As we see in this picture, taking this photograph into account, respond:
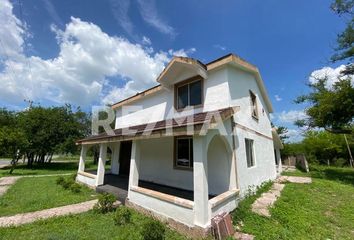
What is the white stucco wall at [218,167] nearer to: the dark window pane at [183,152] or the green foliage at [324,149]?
the dark window pane at [183,152]

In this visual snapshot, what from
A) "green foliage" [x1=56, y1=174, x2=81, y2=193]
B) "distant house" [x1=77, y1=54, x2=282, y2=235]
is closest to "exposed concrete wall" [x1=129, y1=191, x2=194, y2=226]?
"distant house" [x1=77, y1=54, x2=282, y2=235]

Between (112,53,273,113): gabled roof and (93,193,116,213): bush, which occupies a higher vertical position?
(112,53,273,113): gabled roof

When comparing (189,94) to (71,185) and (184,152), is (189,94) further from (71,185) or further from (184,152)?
(71,185)

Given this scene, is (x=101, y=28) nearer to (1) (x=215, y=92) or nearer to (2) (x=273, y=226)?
(1) (x=215, y=92)

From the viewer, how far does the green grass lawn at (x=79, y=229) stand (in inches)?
188

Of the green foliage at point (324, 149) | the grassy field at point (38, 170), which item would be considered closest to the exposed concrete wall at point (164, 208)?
the grassy field at point (38, 170)

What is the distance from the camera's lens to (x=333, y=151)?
26.5 m

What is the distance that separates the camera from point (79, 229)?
5160 millimetres

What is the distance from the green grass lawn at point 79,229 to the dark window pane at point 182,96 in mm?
5319

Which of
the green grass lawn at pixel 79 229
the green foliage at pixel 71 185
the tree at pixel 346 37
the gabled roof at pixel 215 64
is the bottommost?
the green grass lawn at pixel 79 229

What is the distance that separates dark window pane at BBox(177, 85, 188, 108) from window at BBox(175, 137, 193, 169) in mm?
1751

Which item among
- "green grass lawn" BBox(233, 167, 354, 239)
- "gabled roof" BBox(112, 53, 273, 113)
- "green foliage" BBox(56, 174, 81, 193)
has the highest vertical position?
"gabled roof" BBox(112, 53, 273, 113)

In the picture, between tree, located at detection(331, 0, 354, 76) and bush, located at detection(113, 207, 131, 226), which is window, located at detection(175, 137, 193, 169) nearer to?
bush, located at detection(113, 207, 131, 226)

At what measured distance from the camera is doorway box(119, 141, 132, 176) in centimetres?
1302
